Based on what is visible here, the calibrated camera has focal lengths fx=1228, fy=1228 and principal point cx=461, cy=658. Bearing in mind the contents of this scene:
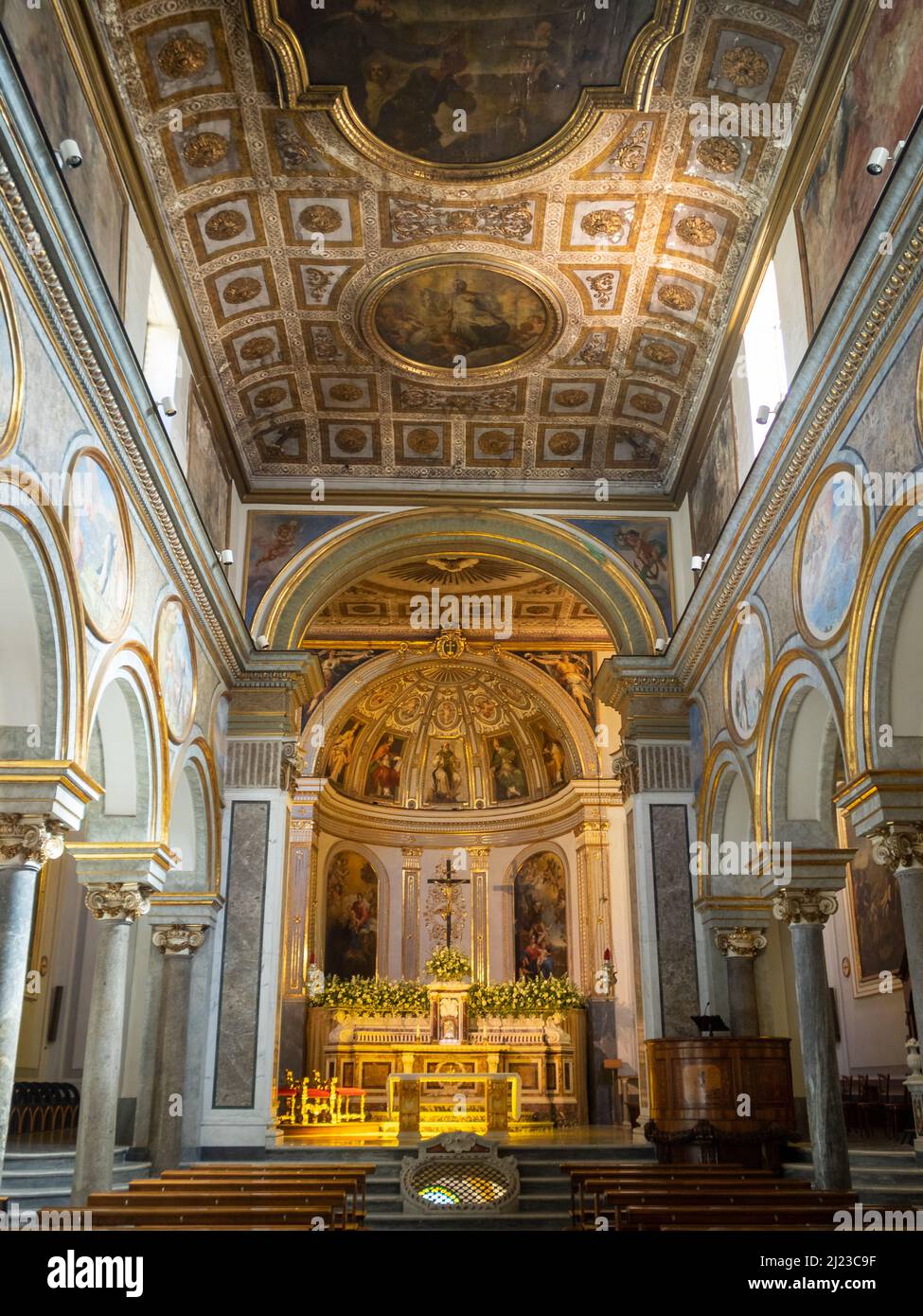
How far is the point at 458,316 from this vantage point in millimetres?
17531

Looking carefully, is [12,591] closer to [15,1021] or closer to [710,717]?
[15,1021]

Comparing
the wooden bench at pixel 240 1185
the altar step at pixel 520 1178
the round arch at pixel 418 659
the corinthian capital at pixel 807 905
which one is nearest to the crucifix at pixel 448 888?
the round arch at pixel 418 659

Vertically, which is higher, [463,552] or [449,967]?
[463,552]

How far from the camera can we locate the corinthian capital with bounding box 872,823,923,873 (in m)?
11.3

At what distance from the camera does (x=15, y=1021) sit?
10.7m

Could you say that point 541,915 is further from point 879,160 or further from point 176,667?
point 879,160

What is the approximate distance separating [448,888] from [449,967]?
12.9ft

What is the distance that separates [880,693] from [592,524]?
10.4 m

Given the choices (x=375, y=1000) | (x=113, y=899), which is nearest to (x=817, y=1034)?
(x=113, y=899)

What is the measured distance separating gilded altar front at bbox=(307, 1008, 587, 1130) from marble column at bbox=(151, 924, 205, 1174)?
25.8 ft

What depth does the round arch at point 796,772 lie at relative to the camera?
14695 mm

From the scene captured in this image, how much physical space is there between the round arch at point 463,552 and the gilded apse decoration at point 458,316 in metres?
3.34

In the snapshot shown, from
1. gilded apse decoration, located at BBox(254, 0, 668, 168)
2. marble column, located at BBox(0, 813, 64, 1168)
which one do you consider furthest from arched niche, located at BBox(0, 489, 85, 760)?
gilded apse decoration, located at BBox(254, 0, 668, 168)
